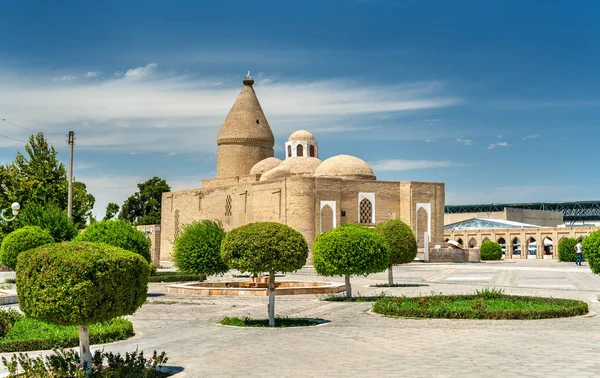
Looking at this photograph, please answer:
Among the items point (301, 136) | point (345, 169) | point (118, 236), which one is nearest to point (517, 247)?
point (345, 169)

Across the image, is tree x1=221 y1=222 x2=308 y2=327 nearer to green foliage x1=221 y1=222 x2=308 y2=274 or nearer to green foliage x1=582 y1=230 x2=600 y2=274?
green foliage x1=221 y1=222 x2=308 y2=274

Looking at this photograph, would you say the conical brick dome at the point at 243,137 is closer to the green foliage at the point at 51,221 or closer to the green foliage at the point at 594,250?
the green foliage at the point at 51,221

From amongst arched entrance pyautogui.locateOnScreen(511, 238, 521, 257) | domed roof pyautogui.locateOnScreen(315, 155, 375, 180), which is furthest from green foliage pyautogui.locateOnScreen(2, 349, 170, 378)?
arched entrance pyautogui.locateOnScreen(511, 238, 521, 257)

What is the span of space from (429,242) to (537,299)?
32.4 m

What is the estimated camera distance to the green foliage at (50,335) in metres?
9.27

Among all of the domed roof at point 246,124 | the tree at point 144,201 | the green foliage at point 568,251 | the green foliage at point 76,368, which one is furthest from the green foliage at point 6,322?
the tree at point 144,201

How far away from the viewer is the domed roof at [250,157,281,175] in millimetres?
51031

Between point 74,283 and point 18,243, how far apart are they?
1558 centimetres

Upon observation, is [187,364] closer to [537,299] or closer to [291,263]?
[291,263]

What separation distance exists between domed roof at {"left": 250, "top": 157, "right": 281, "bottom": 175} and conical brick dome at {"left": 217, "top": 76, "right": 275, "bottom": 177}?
1.20 metres

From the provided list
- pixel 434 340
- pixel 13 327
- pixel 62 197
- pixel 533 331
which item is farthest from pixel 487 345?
pixel 62 197

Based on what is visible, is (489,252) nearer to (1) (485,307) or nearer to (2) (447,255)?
(2) (447,255)

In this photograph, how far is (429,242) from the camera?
1834 inches

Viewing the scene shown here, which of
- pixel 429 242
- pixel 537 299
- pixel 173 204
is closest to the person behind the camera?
pixel 537 299
